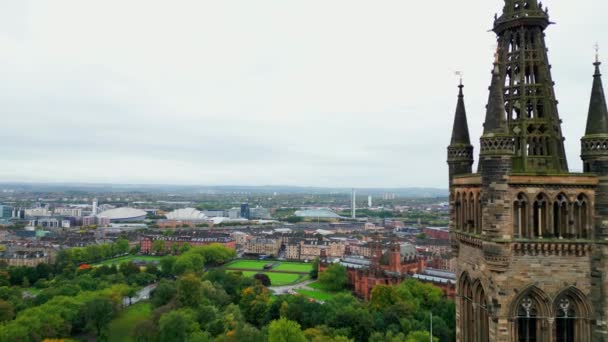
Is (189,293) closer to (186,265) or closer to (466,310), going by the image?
(186,265)

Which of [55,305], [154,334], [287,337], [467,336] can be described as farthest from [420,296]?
[467,336]

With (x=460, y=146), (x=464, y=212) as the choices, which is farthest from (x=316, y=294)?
(x=464, y=212)

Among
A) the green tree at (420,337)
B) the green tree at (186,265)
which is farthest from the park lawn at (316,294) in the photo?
the green tree at (420,337)

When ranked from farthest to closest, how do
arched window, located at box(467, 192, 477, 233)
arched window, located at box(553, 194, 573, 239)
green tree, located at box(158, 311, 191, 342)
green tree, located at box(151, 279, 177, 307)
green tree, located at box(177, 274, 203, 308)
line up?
green tree, located at box(151, 279, 177, 307) < green tree, located at box(177, 274, 203, 308) < green tree, located at box(158, 311, 191, 342) < arched window, located at box(467, 192, 477, 233) < arched window, located at box(553, 194, 573, 239)

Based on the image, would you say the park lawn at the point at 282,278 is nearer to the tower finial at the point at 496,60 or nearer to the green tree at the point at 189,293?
the green tree at the point at 189,293

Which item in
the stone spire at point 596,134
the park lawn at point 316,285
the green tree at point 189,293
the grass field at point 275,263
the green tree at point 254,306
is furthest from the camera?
the grass field at point 275,263

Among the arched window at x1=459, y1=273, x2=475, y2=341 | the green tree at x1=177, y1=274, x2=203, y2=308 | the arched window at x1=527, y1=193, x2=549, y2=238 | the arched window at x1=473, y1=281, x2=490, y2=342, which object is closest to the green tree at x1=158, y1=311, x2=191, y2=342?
the green tree at x1=177, y1=274, x2=203, y2=308

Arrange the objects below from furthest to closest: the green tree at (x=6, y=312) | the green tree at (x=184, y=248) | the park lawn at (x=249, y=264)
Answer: the green tree at (x=184, y=248) → the park lawn at (x=249, y=264) → the green tree at (x=6, y=312)

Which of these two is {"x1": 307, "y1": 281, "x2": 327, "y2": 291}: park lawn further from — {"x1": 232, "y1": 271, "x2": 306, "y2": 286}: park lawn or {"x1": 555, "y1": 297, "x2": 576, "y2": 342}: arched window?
{"x1": 555, "y1": 297, "x2": 576, "y2": 342}: arched window
